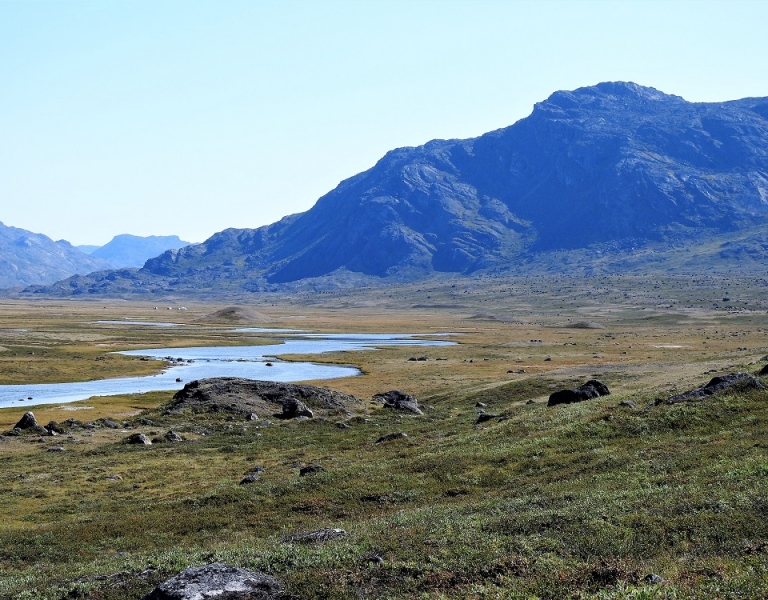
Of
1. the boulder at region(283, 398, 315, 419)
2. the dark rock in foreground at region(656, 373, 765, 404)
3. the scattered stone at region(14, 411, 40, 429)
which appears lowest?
the boulder at region(283, 398, 315, 419)

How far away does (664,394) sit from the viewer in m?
53.5

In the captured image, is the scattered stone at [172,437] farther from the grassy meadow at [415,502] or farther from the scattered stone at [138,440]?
the grassy meadow at [415,502]

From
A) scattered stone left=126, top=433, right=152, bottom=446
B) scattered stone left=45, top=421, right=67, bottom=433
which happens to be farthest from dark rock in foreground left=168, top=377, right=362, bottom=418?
scattered stone left=126, top=433, right=152, bottom=446

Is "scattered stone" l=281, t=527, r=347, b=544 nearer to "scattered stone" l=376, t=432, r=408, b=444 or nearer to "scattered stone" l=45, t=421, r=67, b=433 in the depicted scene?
"scattered stone" l=376, t=432, r=408, b=444

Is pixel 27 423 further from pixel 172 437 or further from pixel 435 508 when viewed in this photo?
pixel 435 508

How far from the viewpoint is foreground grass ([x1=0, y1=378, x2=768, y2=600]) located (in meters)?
19.0

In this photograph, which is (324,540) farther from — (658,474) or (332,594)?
(658,474)

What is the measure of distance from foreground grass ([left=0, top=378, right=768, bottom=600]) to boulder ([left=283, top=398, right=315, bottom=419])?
1244cm

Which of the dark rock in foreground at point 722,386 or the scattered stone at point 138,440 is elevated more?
the dark rock in foreground at point 722,386

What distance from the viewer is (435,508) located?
3086 cm

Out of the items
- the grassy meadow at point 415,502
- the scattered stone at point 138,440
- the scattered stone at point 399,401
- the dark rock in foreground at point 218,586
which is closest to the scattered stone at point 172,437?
the scattered stone at point 138,440

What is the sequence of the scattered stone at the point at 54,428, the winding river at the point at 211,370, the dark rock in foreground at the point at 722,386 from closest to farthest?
the dark rock in foreground at the point at 722,386
the scattered stone at the point at 54,428
the winding river at the point at 211,370

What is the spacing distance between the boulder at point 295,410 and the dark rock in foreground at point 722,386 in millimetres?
37838

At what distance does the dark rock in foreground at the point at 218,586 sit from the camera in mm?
18141
